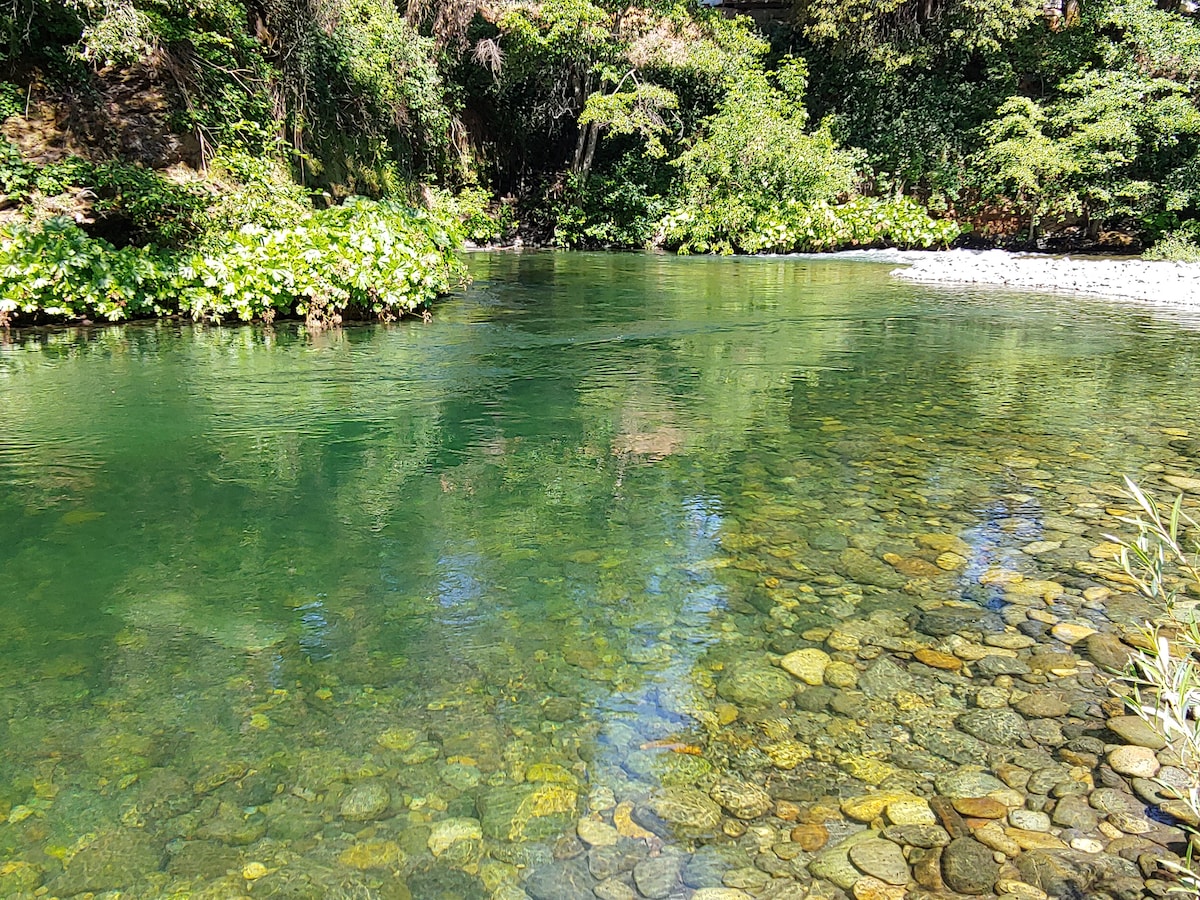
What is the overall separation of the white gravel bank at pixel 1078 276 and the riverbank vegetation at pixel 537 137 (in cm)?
350

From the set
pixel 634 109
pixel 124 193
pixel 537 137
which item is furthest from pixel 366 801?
pixel 537 137

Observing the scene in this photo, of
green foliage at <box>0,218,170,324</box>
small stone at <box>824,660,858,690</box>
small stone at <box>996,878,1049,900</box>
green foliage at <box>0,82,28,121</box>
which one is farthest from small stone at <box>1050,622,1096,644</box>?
green foliage at <box>0,82,28,121</box>

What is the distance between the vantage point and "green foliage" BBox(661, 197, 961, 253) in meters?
21.0

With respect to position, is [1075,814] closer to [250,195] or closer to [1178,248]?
[250,195]

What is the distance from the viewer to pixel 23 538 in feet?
12.2

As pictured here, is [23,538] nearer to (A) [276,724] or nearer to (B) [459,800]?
(A) [276,724]

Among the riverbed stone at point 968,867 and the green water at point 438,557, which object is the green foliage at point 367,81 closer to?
the green water at point 438,557

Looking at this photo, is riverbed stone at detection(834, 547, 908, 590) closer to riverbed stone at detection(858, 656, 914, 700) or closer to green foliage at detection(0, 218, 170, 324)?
riverbed stone at detection(858, 656, 914, 700)

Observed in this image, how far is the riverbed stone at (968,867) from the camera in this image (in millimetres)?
1986

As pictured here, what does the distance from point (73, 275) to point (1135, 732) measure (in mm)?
9067

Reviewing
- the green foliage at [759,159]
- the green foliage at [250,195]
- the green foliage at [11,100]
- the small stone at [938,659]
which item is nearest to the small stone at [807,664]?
Result: the small stone at [938,659]

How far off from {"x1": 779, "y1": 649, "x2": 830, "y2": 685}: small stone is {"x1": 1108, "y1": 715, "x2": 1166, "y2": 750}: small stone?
795mm

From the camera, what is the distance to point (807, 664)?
2.86m

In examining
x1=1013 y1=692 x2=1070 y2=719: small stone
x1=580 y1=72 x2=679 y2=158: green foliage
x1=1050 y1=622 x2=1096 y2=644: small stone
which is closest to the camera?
x1=1013 y1=692 x2=1070 y2=719: small stone
